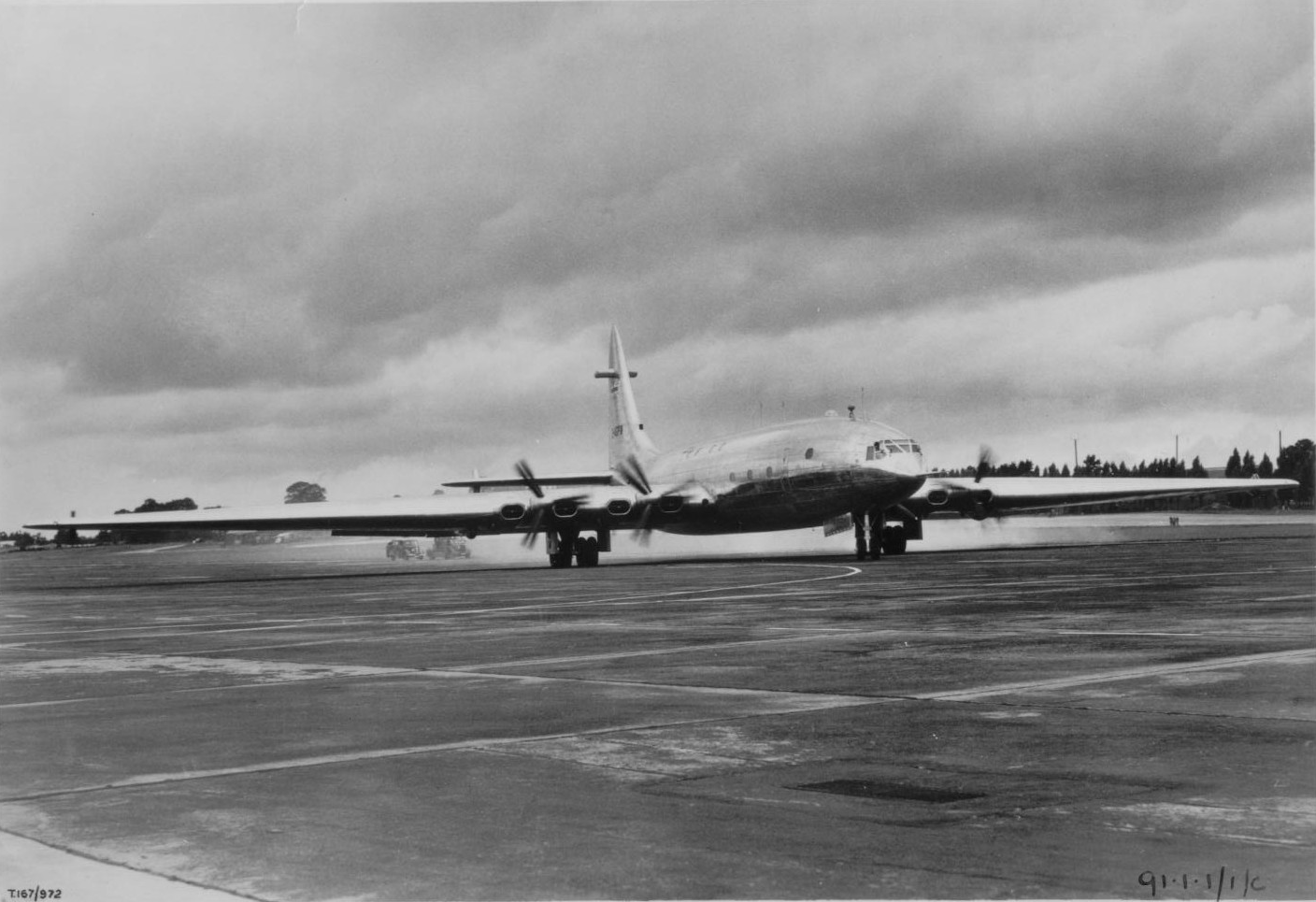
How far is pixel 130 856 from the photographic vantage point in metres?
5.88

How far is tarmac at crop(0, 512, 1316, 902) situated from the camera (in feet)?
17.9

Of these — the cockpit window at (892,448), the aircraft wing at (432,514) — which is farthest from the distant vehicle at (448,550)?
the cockpit window at (892,448)

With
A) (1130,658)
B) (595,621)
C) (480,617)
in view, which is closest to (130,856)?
(1130,658)

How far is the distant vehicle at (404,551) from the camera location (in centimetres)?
7888

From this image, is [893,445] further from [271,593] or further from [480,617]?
[480,617]

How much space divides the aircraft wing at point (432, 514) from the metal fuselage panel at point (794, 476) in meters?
3.06

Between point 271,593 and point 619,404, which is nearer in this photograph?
point 271,593

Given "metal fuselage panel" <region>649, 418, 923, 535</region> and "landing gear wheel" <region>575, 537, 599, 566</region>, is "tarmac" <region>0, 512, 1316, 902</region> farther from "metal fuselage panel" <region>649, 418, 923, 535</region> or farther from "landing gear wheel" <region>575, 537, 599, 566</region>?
"landing gear wheel" <region>575, 537, 599, 566</region>

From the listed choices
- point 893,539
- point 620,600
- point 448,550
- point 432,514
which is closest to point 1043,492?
point 893,539

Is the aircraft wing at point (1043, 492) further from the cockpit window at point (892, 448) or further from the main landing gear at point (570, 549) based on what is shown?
the main landing gear at point (570, 549)

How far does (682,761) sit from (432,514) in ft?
127

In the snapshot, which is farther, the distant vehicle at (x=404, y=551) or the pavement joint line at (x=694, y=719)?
the distant vehicle at (x=404, y=551)

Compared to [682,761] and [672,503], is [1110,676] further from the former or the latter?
[672,503]

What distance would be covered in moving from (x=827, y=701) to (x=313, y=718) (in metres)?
3.98
